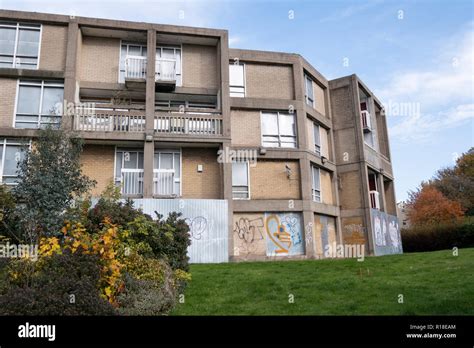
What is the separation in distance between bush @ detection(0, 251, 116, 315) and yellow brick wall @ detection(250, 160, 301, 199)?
13.7 m

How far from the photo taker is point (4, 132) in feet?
60.8

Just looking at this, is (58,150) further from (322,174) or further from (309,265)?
(322,174)

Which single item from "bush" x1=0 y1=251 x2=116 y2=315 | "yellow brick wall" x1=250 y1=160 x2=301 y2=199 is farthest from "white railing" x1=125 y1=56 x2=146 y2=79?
"bush" x1=0 y1=251 x2=116 y2=315

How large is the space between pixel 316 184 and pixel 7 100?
16409 mm

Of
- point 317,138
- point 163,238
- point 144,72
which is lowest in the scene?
point 163,238

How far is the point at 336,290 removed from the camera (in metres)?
9.82

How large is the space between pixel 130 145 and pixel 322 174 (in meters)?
11.4

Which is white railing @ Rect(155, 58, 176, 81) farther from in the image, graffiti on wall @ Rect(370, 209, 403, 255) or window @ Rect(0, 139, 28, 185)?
graffiti on wall @ Rect(370, 209, 403, 255)

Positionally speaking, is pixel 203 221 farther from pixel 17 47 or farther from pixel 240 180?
pixel 17 47

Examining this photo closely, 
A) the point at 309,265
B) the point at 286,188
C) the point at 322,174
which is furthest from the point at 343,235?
the point at 309,265

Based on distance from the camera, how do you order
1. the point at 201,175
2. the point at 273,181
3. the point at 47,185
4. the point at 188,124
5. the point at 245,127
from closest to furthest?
the point at 47,185 → the point at 188,124 → the point at 201,175 → the point at 273,181 → the point at 245,127

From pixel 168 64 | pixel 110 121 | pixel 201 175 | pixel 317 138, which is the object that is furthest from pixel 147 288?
pixel 317 138

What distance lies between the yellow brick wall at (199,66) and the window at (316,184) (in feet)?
24.5

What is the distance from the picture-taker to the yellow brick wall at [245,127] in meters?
21.8
